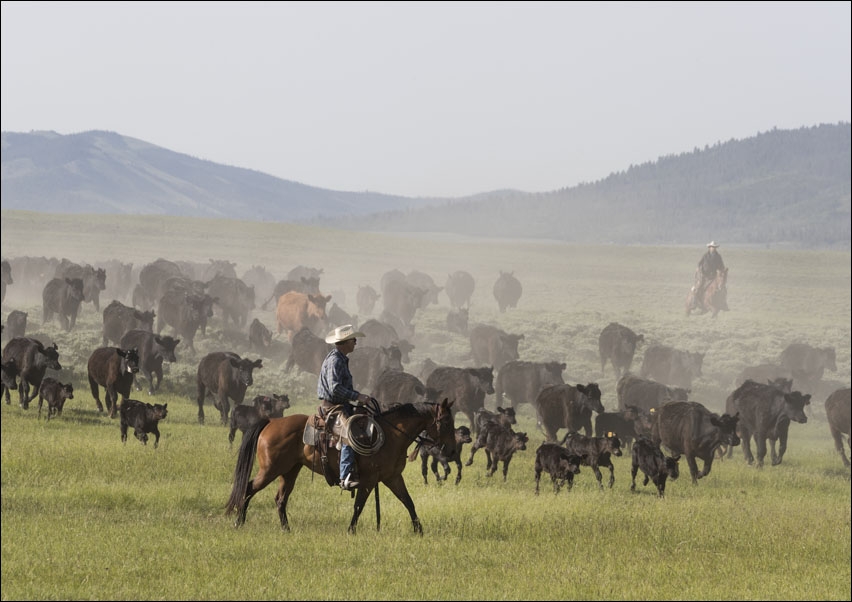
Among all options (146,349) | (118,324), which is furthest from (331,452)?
(118,324)

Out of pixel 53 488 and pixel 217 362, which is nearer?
pixel 217 362

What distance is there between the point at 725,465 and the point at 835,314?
53765 millimetres

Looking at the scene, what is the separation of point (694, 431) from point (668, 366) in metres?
23.1

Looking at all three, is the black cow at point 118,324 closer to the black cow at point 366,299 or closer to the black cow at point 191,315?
the black cow at point 191,315

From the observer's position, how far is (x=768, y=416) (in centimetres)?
2927

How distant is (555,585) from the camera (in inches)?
492

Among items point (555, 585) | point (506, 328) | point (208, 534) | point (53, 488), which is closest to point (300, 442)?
point (208, 534)

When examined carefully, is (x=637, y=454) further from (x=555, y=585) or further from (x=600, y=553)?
(x=555, y=585)

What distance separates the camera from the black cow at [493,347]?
4003cm

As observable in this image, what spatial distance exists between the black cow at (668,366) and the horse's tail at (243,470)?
36.0m

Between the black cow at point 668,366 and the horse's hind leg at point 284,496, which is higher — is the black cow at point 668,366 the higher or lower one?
the lower one

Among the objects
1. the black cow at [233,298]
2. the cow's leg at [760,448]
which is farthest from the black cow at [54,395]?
the black cow at [233,298]

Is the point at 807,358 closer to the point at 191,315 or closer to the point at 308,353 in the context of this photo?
the point at 191,315

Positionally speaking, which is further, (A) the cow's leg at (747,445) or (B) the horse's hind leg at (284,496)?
(A) the cow's leg at (747,445)
